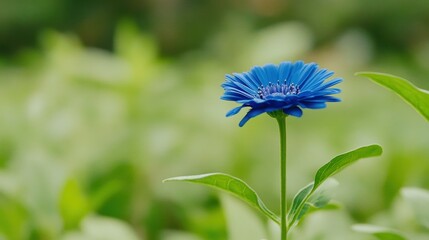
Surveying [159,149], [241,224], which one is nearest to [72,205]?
[241,224]

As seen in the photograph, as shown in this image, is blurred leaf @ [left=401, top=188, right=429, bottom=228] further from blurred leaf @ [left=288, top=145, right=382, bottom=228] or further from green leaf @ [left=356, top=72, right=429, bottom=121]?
blurred leaf @ [left=288, top=145, right=382, bottom=228]

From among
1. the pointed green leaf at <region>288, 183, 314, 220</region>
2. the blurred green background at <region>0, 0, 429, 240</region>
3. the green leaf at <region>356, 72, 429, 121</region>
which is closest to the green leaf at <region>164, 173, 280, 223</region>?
the pointed green leaf at <region>288, 183, 314, 220</region>

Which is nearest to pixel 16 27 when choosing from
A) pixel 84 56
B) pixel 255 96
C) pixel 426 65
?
pixel 426 65

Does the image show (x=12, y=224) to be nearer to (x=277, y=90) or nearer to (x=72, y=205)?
(x=72, y=205)

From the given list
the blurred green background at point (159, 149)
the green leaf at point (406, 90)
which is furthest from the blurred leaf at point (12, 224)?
the green leaf at point (406, 90)

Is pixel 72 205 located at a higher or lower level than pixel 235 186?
higher

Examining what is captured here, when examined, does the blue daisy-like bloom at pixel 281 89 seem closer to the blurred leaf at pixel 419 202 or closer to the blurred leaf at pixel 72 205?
the blurred leaf at pixel 419 202

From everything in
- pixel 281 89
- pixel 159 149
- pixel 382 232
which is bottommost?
pixel 382 232
